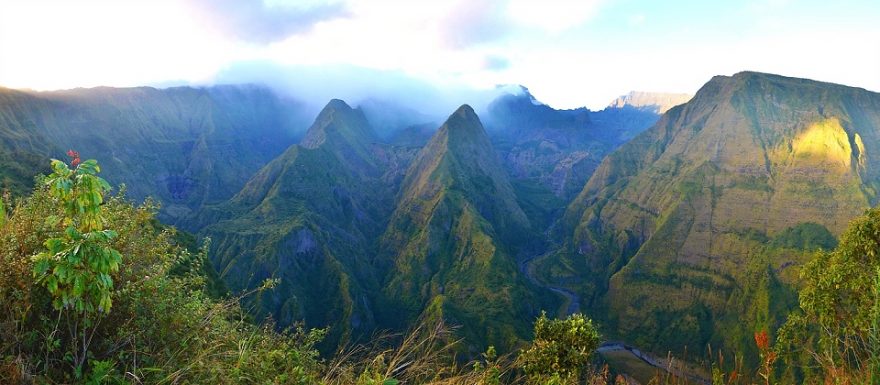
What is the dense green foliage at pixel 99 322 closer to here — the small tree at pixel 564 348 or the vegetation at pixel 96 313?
the vegetation at pixel 96 313

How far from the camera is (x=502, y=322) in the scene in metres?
126

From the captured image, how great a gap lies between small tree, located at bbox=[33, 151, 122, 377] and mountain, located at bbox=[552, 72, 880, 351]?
149m

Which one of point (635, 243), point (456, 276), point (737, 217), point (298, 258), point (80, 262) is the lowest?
point (456, 276)

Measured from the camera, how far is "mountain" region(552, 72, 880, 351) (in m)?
133

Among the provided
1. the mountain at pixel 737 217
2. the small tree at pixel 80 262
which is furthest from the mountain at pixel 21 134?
the mountain at pixel 737 217

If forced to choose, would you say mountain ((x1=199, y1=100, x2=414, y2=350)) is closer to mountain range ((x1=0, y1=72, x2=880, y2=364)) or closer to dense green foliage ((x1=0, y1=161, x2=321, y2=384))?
mountain range ((x1=0, y1=72, x2=880, y2=364))

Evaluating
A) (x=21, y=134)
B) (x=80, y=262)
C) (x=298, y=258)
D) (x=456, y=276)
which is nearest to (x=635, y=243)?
(x=456, y=276)

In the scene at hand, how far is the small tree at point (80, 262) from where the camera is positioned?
6.53 meters

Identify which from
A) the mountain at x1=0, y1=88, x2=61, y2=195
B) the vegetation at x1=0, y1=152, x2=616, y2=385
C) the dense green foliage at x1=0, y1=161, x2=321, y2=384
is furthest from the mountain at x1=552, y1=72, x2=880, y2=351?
the mountain at x1=0, y1=88, x2=61, y2=195

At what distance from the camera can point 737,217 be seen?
499 feet

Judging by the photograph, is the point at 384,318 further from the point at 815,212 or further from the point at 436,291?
the point at 815,212

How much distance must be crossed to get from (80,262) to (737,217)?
18248 centimetres

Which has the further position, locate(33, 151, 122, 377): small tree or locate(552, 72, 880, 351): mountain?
locate(552, 72, 880, 351): mountain

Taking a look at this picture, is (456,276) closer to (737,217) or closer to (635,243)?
(635,243)
